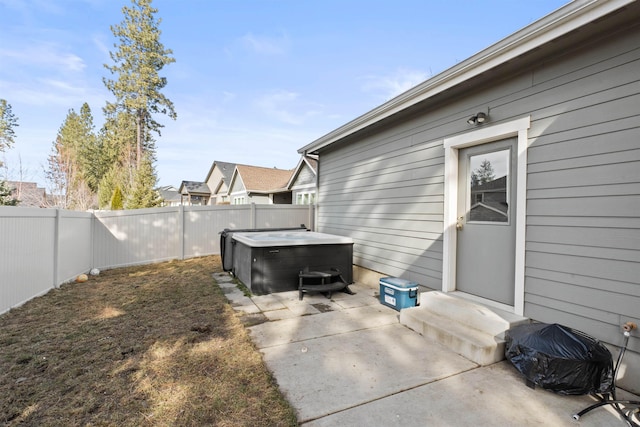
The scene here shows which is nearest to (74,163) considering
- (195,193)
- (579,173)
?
(195,193)

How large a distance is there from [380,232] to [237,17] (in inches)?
271

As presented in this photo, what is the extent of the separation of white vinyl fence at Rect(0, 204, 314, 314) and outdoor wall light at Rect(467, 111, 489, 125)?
573 centimetres

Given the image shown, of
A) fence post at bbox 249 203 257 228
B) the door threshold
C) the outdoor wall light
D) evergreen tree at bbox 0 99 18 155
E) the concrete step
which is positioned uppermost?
evergreen tree at bbox 0 99 18 155

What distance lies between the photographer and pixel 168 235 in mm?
7871

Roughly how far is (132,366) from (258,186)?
15.8 metres

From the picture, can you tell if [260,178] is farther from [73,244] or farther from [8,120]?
[8,120]

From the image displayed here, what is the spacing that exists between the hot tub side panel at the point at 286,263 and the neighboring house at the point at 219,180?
59.7 ft

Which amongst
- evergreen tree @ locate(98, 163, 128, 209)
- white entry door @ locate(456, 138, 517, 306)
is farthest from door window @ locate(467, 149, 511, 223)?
evergreen tree @ locate(98, 163, 128, 209)

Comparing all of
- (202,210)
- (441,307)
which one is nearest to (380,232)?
(441,307)

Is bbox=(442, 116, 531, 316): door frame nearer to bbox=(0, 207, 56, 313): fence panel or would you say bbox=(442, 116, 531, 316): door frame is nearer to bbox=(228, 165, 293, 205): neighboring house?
bbox=(0, 207, 56, 313): fence panel

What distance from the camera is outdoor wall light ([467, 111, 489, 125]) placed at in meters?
3.29

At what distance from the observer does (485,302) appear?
3.27 metres

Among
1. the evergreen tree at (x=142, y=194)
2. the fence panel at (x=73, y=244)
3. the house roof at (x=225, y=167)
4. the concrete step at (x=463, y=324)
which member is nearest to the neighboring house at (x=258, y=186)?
the house roof at (x=225, y=167)

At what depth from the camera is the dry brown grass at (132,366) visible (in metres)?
1.86
